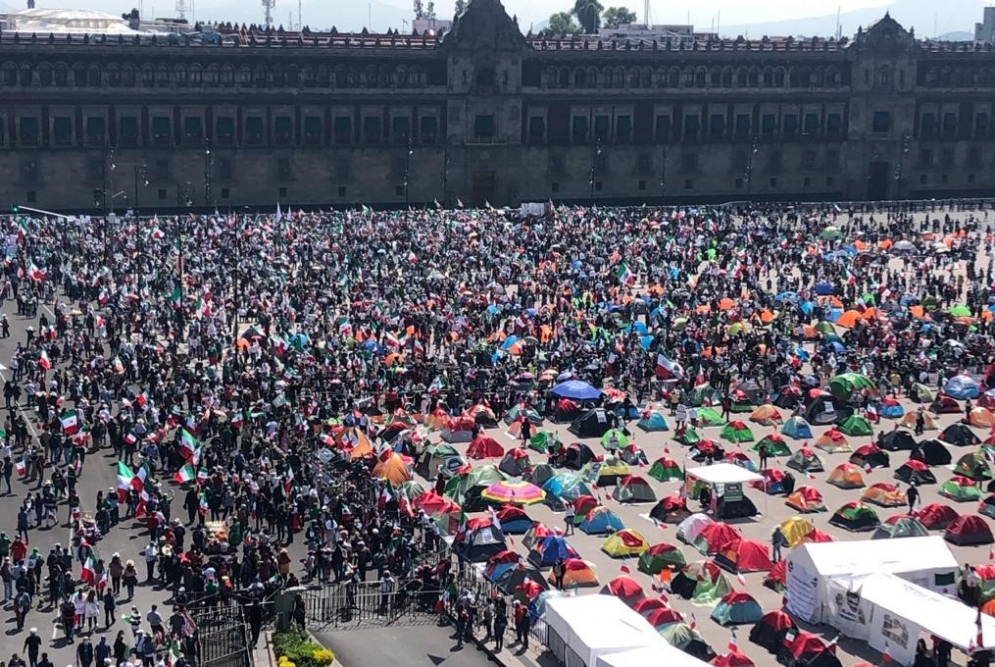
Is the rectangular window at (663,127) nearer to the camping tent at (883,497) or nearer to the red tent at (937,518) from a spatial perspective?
the camping tent at (883,497)

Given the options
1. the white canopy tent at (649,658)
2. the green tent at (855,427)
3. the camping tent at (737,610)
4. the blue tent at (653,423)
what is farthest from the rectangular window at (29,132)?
the white canopy tent at (649,658)

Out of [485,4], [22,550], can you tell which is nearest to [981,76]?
[485,4]

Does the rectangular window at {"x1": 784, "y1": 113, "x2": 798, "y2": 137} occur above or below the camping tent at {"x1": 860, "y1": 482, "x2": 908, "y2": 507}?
above

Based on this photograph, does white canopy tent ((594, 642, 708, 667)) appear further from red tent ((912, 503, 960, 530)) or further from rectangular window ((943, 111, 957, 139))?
rectangular window ((943, 111, 957, 139))

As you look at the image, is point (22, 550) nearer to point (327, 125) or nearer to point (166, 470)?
point (166, 470)

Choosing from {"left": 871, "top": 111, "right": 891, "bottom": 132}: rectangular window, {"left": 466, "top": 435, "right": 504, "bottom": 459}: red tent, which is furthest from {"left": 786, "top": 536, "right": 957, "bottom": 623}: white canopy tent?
{"left": 871, "top": 111, "right": 891, "bottom": 132}: rectangular window

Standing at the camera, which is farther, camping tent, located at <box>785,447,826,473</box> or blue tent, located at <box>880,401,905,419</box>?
blue tent, located at <box>880,401,905,419</box>
